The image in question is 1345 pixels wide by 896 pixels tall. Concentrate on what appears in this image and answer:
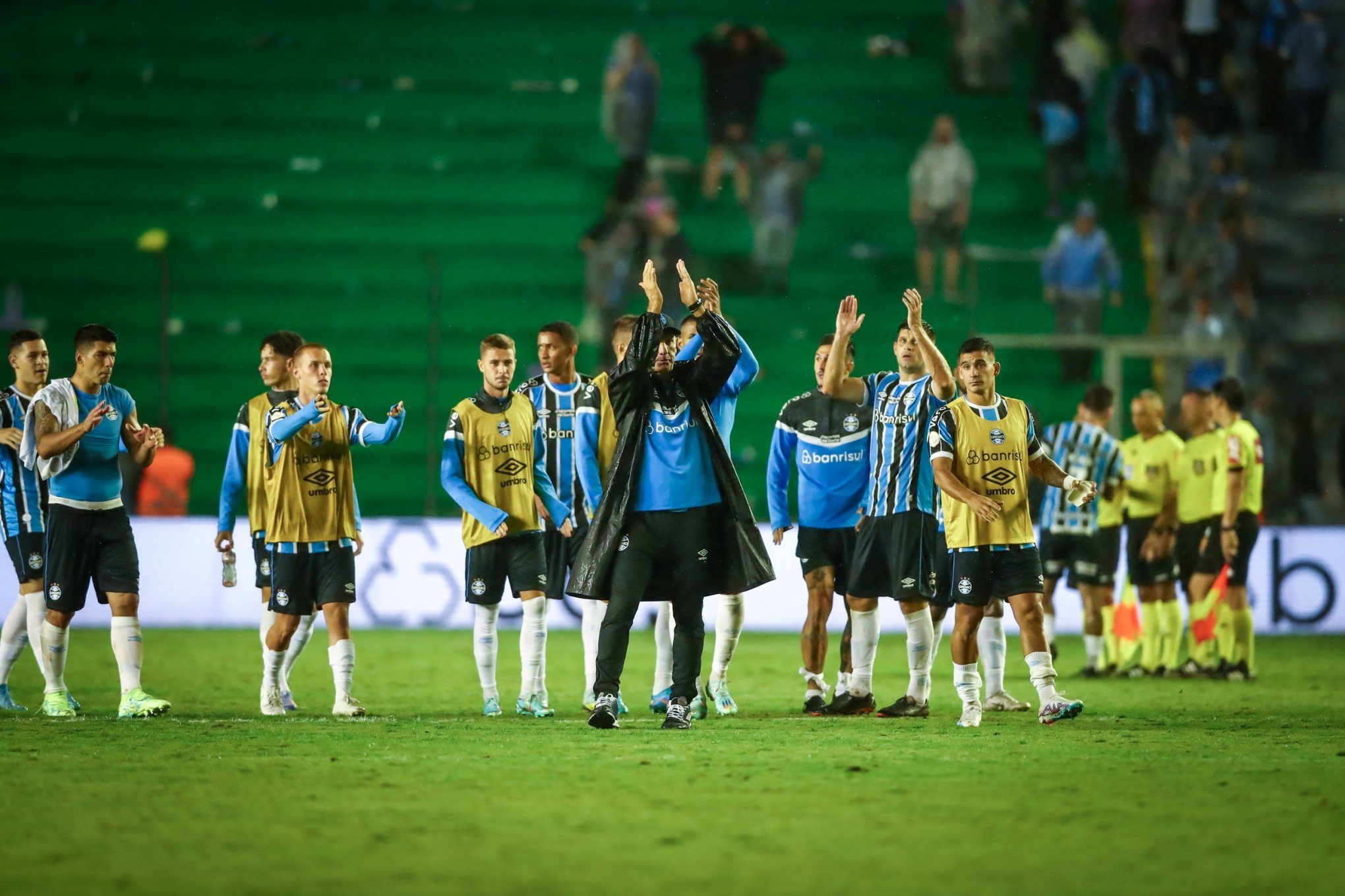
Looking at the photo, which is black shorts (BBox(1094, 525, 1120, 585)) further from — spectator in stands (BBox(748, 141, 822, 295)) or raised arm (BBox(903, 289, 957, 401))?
spectator in stands (BBox(748, 141, 822, 295))

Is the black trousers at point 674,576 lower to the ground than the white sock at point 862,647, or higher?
higher

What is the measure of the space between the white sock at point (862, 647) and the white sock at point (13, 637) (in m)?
4.85

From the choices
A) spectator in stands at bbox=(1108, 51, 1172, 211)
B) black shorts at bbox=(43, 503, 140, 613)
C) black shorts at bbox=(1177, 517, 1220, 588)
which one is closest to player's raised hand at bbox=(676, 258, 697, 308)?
black shorts at bbox=(43, 503, 140, 613)

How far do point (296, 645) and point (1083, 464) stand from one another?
625 cm

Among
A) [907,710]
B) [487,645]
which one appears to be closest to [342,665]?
[487,645]

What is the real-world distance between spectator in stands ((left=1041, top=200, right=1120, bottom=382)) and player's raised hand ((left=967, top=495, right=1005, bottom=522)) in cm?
1306

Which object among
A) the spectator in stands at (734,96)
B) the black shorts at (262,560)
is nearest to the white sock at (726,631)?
the black shorts at (262,560)

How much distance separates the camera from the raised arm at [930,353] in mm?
8859

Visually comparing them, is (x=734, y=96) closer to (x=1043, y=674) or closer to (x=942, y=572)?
(x=942, y=572)

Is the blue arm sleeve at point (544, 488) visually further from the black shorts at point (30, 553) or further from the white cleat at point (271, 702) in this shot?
the black shorts at point (30, 553)

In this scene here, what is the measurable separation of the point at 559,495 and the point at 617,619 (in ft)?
6.83

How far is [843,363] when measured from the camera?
995 cm

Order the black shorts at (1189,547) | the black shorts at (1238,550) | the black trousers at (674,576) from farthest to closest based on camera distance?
the black shorts at (1189,547) < the black shorts at (1238,550) < the black trousers at (674,576)

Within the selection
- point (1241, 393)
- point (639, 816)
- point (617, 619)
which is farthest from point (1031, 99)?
point (639, 816)
